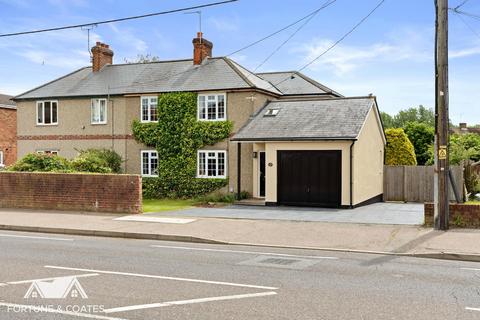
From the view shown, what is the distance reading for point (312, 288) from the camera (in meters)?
8.16

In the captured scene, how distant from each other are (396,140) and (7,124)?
30.1 meters

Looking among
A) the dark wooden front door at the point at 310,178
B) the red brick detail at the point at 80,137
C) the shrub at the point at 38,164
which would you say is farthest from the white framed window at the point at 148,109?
the dark wooden front door at the point at 310,178

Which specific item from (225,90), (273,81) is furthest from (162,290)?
(273,81)

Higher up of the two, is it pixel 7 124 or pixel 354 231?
pixel 7 124

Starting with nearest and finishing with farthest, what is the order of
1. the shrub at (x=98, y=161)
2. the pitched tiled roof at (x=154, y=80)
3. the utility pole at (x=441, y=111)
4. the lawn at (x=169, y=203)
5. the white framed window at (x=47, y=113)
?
1. the utility pole at (x=441, y=111)
2. the lawn at (x=169, y=203)
3. the shrub at (x=98, y=161)
4. the pitched tiled roof at (x=154, y=80)
5. the white framed window at (x=47, y=113)

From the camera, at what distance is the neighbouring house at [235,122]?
23.0 m

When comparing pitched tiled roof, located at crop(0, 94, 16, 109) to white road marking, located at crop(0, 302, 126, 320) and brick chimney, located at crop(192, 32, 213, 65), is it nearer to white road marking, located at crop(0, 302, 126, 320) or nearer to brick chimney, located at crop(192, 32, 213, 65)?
brick chimney, located at crop(192, 32, 213, 65)

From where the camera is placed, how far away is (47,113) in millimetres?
31953

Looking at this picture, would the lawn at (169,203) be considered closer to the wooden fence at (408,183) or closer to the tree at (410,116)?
the wooden fence at (408,183)

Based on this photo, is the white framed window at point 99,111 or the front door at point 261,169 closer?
the front door at point 261,169

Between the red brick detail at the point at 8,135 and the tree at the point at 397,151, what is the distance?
28.6 metres

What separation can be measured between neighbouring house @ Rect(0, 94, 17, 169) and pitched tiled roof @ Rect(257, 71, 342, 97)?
69.5ft

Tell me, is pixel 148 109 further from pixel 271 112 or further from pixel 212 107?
pixel 271 112

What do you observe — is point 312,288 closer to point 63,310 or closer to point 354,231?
point 63,310
